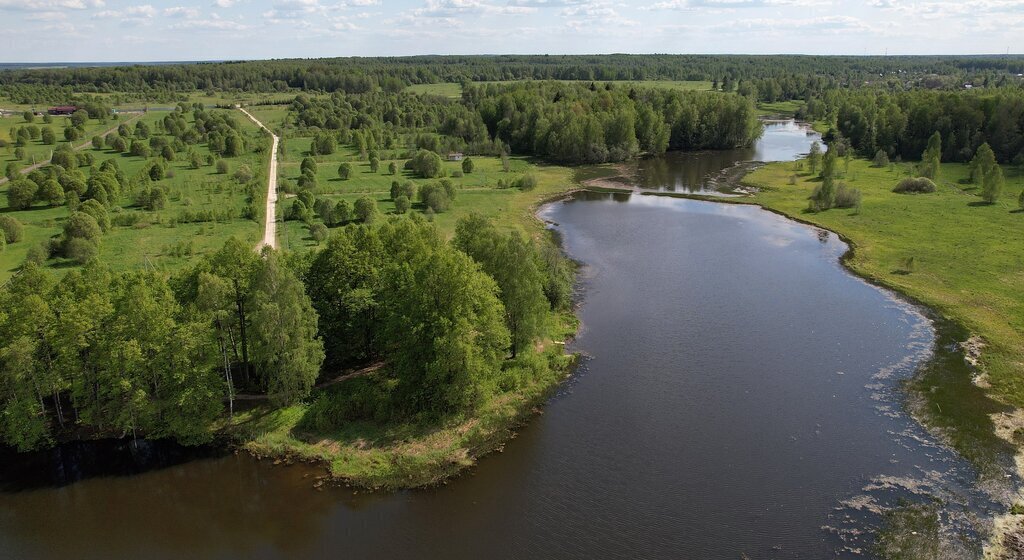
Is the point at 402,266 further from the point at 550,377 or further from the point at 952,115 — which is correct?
the point at 952,115

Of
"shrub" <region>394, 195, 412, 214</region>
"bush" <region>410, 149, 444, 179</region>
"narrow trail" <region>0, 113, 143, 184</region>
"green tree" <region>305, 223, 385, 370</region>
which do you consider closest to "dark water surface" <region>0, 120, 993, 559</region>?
"green tree" <region>305, 223, 385, 370</region>

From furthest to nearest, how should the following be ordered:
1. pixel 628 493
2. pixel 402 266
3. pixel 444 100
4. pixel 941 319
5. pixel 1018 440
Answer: pixel 444 100 < pixel 941 319 < pixel 402 266 < pixel 1018 440 < pixel 628 493

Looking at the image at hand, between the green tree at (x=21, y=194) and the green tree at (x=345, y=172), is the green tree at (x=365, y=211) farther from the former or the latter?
the green tree at (x=21, y=194)

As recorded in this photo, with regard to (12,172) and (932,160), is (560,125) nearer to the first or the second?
(932,160)

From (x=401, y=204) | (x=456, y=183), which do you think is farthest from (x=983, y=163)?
(x=401, y=204)

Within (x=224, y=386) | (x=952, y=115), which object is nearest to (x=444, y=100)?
(x=952, y=115)

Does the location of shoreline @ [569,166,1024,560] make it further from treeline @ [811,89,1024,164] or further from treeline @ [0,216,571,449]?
treeline @ [811,89,1024,164]
